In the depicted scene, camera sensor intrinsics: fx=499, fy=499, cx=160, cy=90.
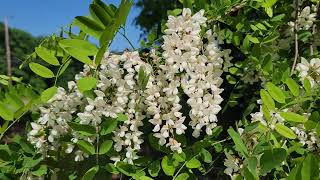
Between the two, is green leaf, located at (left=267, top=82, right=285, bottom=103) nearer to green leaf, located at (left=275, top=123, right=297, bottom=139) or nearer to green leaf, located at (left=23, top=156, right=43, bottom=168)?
green leaf, located at (left=275, top=123, right=297, bottom=139)

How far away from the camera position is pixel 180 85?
79 cm

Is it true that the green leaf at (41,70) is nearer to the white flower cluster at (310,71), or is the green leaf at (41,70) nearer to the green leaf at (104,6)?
the green leaf at (104,6)

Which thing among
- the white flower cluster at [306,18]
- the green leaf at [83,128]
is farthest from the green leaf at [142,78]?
the white flower cluster at [306,18]

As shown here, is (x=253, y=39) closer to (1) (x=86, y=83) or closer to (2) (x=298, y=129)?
(2) (x=298, y=129)

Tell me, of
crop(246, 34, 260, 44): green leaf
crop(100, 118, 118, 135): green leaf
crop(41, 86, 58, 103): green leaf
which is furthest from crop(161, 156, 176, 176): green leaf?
crop(246, 34, 260, 44): green leaf

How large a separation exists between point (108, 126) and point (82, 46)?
0.13m

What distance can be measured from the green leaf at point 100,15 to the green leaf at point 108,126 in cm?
14

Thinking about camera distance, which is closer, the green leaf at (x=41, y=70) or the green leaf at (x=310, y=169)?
the green leaf at (x=310, y=169)

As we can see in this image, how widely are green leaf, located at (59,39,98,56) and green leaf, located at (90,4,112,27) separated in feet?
0.12

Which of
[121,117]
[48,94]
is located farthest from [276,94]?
[48,94]

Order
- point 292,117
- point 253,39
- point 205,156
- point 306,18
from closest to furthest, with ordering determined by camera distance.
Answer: point 292,117 < point 205,156 < point 253,39 < point 306,18

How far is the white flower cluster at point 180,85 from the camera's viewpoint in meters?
0.77

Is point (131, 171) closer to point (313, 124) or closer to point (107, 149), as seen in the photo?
Result: point (107, 149)

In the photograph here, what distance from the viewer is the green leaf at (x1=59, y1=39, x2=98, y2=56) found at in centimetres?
71
